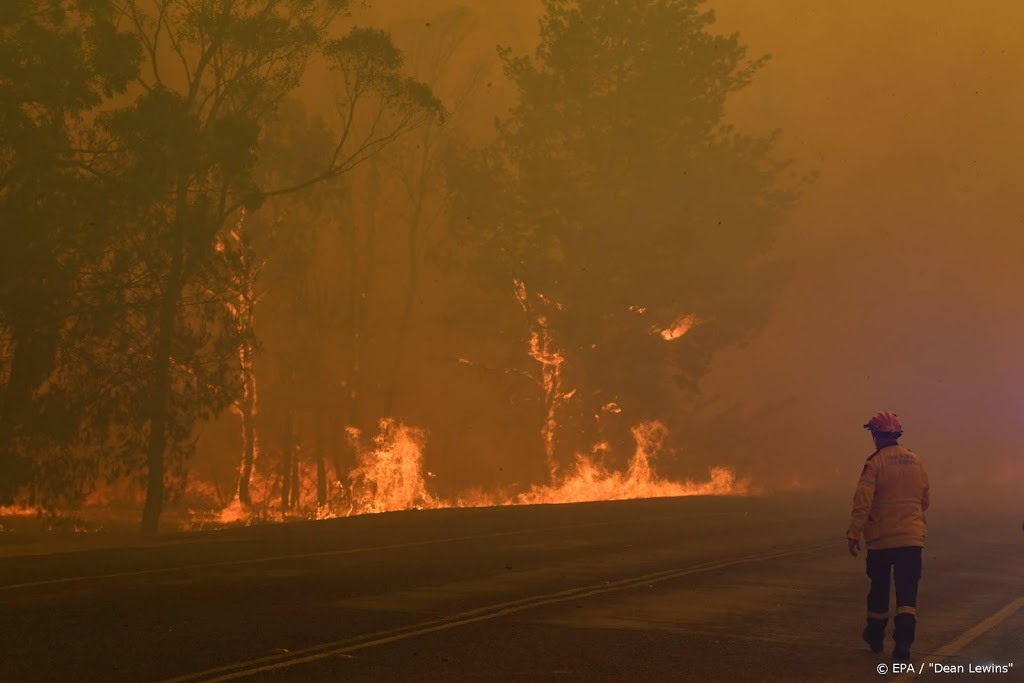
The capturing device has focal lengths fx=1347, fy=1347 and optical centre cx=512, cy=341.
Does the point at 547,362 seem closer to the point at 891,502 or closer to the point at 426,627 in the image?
the point at 426,627

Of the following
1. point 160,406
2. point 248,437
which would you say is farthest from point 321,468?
point 160,406

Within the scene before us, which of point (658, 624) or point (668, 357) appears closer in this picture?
point (658, 624)

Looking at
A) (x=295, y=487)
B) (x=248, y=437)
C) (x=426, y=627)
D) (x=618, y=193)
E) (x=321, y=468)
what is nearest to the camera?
(x=426, y=627)

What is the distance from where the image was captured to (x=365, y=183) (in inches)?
2272

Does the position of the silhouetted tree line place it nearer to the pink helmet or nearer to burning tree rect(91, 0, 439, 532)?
burning tree rect(91, 0, 439, 532)

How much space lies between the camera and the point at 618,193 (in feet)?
153

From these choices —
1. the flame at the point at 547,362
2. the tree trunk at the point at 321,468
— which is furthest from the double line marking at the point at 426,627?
the tree trunk at the point at 321,468

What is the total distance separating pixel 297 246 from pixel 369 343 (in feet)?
Answer: 25.2

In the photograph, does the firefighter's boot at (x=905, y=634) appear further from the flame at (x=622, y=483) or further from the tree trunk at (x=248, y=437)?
the tree trunk at (x=248, y=437)

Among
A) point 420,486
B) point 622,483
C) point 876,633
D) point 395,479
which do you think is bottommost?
point 876,633

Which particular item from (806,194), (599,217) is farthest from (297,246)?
(806,194)

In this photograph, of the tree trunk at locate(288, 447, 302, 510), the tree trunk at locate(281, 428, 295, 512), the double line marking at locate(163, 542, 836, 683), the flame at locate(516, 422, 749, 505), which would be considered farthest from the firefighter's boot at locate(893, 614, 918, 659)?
the tree trunk at locate(288, 447, 302, 510)

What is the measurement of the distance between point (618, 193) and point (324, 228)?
1573 centimetres

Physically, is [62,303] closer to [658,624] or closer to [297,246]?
[658,624]
